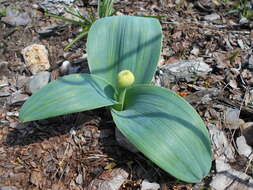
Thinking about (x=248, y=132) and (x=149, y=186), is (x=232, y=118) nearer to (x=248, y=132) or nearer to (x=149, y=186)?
(x=248, y=132)

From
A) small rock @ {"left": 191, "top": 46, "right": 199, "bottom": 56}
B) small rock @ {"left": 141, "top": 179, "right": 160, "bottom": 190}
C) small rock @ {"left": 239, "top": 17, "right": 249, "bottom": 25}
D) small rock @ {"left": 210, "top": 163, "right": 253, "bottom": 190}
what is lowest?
small rock @ {"left": 141, "top": 179, "right": 160, "bottom": 190}

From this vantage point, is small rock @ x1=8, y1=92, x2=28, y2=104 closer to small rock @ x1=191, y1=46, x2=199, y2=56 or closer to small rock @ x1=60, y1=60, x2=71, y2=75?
small rock @ x1=60, y1=60, x2=71, y2=75

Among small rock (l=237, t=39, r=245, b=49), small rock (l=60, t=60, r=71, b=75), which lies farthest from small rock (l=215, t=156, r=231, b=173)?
small rock (l=60, t=60, r=71, b=75)

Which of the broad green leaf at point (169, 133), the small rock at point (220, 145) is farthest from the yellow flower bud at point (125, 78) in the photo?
the small rock at point (220, 145)

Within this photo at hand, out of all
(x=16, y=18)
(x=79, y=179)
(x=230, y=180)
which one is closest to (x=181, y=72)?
(x=230, y=180)

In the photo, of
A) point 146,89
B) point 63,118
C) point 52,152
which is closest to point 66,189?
point 52,152

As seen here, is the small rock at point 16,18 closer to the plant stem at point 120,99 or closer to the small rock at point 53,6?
the small rock at point 53,6
